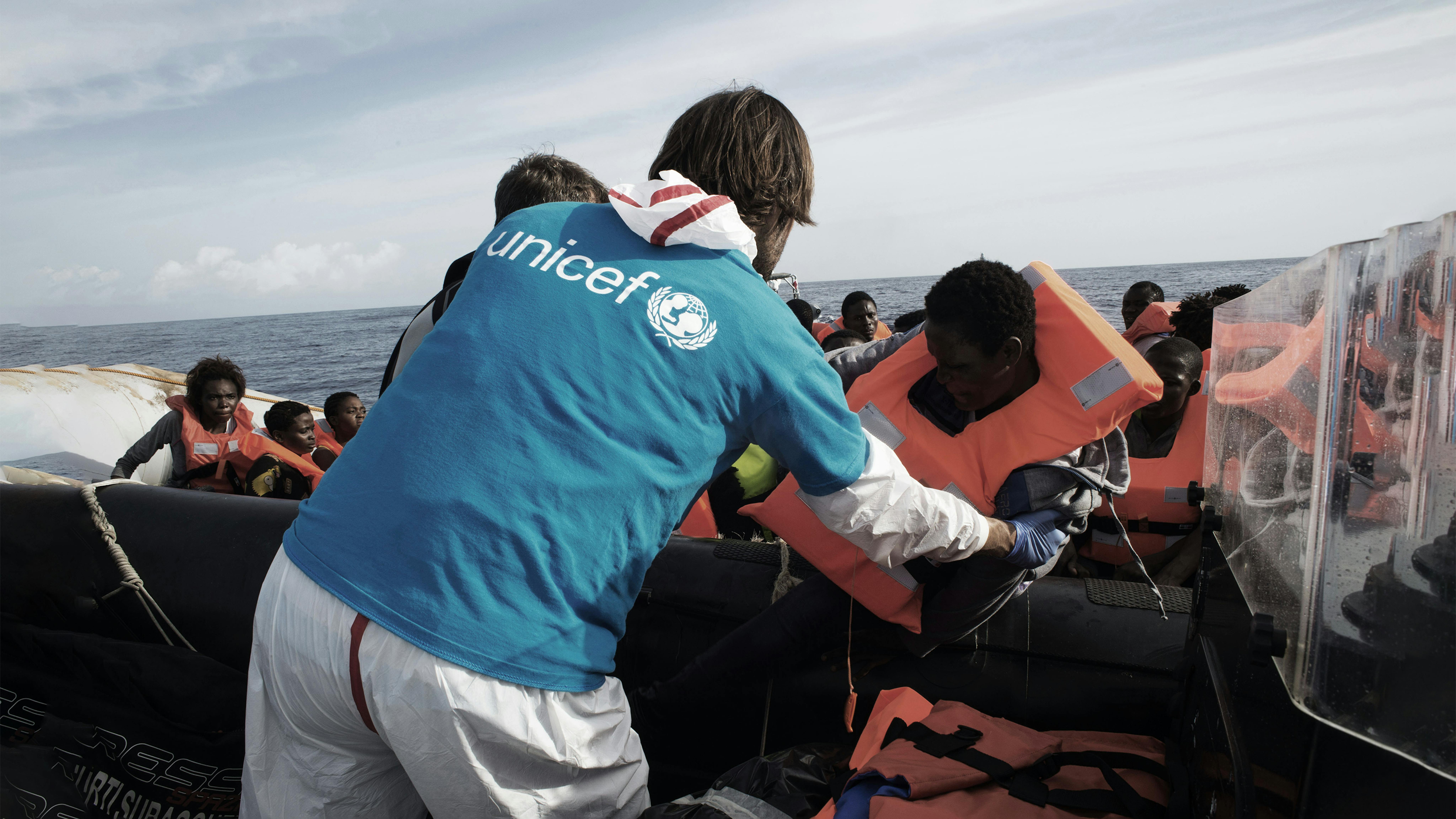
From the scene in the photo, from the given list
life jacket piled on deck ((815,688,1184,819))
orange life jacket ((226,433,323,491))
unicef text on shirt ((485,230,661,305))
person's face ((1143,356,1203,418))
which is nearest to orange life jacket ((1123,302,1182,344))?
person's face ((1143,356,1203,418))

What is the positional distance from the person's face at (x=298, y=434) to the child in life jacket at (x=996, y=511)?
4027mm

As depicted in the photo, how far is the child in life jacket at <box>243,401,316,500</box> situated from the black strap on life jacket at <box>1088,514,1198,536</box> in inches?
127

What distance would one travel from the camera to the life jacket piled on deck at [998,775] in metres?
→ 1.45

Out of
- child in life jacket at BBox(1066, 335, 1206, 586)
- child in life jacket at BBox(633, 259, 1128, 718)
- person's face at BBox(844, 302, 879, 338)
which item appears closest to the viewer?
child in life jacket at BBox(633, 259, 1128, 718)

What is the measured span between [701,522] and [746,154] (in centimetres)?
Result: 232

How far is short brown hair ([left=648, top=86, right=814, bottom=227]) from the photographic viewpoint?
1511 millimetres

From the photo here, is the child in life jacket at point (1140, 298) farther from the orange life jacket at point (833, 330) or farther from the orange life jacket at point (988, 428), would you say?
the orange life jacket at point (988, 428)

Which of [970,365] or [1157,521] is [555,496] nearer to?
[970,365]

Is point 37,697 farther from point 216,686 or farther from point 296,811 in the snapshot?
point 296,811

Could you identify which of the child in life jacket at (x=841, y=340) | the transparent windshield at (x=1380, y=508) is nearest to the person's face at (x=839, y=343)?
the child in life jacket at (x=841, y=340)

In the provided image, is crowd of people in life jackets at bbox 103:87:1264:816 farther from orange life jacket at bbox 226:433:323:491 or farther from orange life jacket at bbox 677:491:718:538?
orange life jacket at bbox 226:433:323:491

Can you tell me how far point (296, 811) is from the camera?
1.25 meters

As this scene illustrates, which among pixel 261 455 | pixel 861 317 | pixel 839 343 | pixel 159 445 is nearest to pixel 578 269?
pixel 261 455

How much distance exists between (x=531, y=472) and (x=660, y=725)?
144 cm
